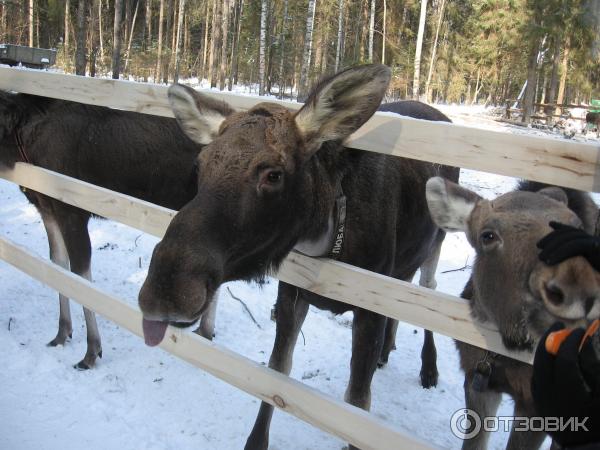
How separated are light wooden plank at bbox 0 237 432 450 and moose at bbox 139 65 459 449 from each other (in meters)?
0.62

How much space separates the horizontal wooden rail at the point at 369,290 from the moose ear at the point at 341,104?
26.6 inches

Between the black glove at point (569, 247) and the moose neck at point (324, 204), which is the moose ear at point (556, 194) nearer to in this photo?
the black glove at point (569, 247)

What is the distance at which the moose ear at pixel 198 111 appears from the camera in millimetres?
2635

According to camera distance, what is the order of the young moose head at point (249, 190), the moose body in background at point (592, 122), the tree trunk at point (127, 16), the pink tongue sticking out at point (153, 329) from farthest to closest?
the tree trunk at point (127, 16) < the moose body in background at point (592, 122) < the pink tongue sticking out at point (153, 329) < the young moose head at point (249, 190)

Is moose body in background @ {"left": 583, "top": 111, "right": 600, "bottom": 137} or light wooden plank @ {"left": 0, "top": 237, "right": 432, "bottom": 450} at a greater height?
moose body in background @ {"left": 583, "top": 111, "right": 600, "bottom": 137}

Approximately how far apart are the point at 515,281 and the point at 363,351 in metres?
1.28

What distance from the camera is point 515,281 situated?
1999mm

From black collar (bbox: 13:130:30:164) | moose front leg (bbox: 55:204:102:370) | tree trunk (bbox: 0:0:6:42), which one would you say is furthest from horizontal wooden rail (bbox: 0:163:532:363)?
tree trunk (bbox: 0:0:6:42)

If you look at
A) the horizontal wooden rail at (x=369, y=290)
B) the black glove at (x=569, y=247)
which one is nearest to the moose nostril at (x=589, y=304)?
the black glove at (x=569, y=247)

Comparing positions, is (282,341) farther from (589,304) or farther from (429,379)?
(589,304)

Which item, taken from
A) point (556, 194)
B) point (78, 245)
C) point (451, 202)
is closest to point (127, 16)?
point (78, 245)

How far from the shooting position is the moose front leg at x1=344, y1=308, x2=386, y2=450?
117 inches

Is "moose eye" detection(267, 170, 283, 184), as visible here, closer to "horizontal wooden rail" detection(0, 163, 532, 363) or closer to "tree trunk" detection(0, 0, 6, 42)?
"horizontal wooden rail" detection(0, 163, 532, 363)

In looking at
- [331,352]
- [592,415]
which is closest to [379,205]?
[592,415]
